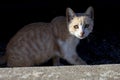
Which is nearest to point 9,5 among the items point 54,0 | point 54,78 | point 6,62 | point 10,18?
point 10,18

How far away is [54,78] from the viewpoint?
2916 millimetres

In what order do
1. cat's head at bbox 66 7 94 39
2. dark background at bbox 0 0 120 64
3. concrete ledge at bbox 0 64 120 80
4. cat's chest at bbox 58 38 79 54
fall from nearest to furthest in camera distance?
1. concrete ledge at bbox 0 64 120 80
2. cat's head at bbox 66 7 94 39
3. cat's chest at bbox 58 38 79 54
4. dark background at bbox 0 0 120 64

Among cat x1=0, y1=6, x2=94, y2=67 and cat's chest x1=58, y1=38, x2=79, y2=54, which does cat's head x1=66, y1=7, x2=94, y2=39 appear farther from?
cat's chest x1=58, y1=38, x2=79, y2=54

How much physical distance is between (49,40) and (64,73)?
3.55ft

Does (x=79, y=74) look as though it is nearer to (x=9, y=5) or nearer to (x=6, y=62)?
(x=6, y=62)

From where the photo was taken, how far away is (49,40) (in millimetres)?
3992

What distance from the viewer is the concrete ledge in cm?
292

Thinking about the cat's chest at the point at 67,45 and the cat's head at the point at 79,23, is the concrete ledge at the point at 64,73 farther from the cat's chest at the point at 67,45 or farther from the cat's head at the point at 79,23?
the cat's chest at the point at 67,45

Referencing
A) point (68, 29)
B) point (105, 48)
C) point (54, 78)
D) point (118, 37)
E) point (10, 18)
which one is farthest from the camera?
point (10, 18)

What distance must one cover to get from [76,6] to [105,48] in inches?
45.8

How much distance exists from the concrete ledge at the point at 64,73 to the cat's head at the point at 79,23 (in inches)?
33.9

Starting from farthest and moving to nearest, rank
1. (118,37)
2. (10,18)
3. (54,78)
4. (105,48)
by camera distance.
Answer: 1. (10,18)
2. (118,37)
3. (105,48)
4. (54,78)

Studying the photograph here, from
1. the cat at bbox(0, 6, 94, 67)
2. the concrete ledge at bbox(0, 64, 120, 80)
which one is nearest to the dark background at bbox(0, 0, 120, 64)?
the cat at bbox(0, 6, 94, 67)

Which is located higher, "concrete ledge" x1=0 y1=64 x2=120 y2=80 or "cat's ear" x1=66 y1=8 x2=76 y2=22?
"cat's ear" x1=66 y1=8 x2=76 y2=22
